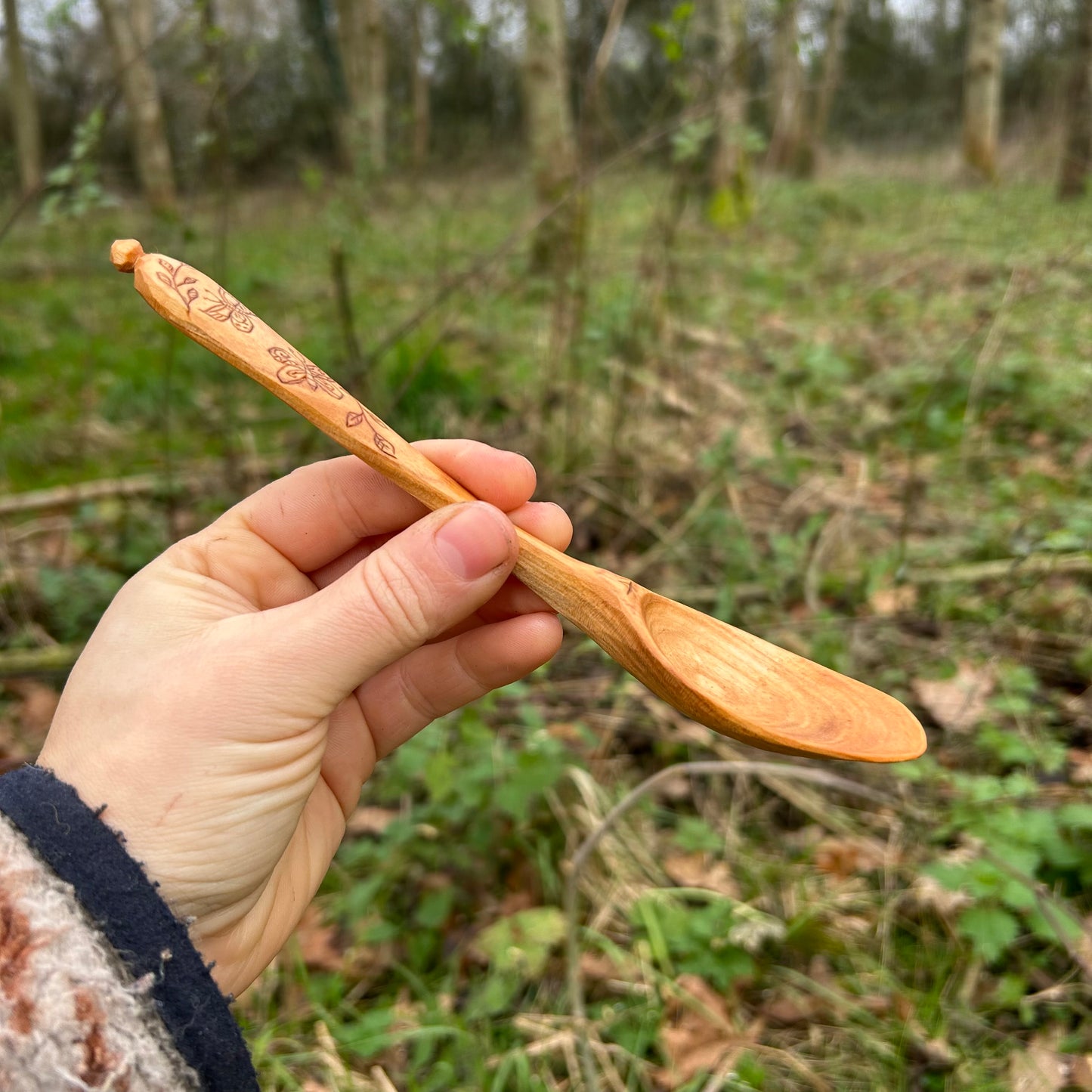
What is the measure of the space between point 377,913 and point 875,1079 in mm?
1003

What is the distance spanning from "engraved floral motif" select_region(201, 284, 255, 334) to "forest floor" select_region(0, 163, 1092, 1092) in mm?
960

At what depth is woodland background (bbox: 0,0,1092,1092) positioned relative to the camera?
4.78ft

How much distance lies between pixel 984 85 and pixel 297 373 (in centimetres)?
991

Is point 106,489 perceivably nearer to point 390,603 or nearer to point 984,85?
point 390,603

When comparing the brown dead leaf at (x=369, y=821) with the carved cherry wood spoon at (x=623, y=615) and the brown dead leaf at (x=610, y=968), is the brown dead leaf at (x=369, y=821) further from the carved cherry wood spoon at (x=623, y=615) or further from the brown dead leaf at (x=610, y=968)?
the carved cherry wood spoon at (x=623, y=615)

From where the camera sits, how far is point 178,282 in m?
1.23

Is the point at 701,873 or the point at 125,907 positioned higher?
the point at 125,907

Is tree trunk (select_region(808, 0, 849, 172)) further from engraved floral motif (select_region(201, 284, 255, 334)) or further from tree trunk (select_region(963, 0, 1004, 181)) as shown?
engraved floral motif (select_region(201, 284, 255, 334))

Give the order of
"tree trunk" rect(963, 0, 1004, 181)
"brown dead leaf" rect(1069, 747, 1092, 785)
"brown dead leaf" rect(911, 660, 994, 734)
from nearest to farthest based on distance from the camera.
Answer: "brown dead leaf" rect(1069, 747, 1092, 785) < "brown dead leaf" rect(911, 660, 994, 734) < "tree trunk" rect(963, 0, 1004, 181)

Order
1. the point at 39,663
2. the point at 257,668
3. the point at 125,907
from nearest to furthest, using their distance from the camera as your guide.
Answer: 1. the point at 125,907
2. the point at 257,668
3. the point at 39,663

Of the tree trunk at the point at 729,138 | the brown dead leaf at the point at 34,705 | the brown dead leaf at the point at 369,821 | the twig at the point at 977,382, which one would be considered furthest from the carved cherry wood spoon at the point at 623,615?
the twig at the point at 977,382

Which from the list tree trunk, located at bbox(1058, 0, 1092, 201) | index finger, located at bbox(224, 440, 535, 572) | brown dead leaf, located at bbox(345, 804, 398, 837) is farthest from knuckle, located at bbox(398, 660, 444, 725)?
tree trunk, located at bbox(1058, 0, 1092, 201)

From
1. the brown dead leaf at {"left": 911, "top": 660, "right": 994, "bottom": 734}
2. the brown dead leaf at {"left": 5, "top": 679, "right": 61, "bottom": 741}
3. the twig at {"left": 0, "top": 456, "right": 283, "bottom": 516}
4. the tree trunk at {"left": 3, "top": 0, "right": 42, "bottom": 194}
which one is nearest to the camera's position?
the brown dead leaf at {"left": 911, "top": 660, "right": 994, "bottom": 734}

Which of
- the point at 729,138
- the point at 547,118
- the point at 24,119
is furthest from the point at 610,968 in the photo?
the point at 24,119
